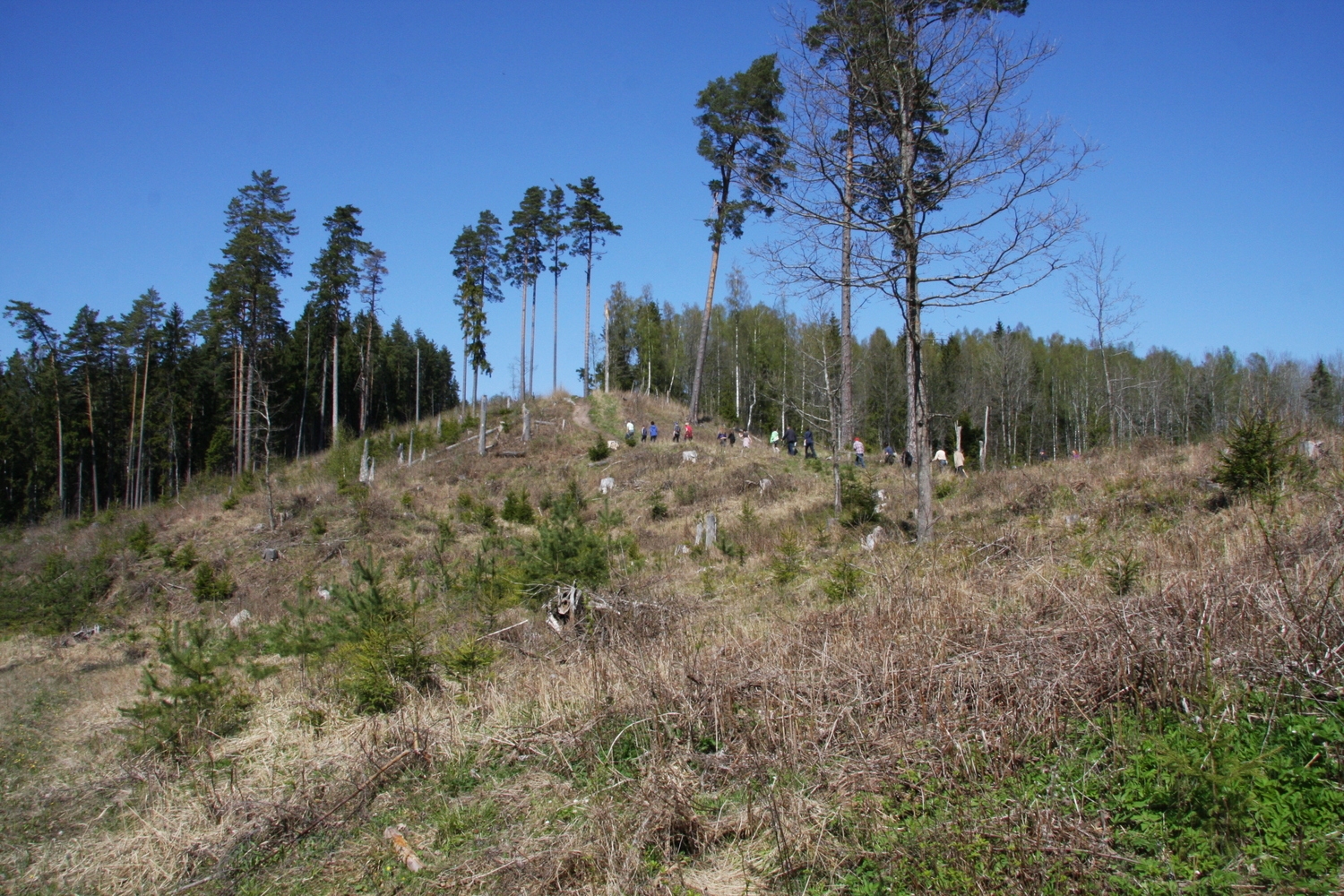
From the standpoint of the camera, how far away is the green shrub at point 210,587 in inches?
770

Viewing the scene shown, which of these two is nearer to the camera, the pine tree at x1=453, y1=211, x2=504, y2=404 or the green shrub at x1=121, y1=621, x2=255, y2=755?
the green shrub at x1=121, y1=621, x2=255, y2=755

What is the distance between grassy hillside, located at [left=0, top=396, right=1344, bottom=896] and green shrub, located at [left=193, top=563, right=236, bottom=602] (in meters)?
11.1

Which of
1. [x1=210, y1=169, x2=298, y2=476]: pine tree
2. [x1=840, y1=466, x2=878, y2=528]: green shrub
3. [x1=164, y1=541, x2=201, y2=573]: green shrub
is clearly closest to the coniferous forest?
[x1=210, y1=169, x2=298, y2=476]: pine tree

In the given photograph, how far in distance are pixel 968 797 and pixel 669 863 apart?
1.36m

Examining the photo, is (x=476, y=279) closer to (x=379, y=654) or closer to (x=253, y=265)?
(x=253, y=265)

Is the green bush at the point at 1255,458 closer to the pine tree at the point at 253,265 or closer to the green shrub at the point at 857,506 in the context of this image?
the green shrub at the point at 857,506

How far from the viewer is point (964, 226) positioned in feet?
31.1

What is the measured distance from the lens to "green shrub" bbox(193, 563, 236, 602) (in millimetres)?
19547

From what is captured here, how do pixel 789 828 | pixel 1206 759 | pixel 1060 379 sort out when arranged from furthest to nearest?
pixel 1060 379 → pixel 789 828 → pixel 1206 759

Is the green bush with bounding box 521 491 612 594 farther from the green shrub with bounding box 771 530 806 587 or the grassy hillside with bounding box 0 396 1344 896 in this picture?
the green shrub with bounding box 771 530 806 587

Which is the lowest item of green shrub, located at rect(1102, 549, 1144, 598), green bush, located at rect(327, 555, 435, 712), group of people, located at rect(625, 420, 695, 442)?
green bush, located at rect(327, 555, 435, 712)

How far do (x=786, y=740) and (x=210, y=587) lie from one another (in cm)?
2052

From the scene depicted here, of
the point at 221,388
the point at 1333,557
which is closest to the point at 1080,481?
the point at 1333,557

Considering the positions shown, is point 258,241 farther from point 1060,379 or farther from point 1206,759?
point 1060,379
